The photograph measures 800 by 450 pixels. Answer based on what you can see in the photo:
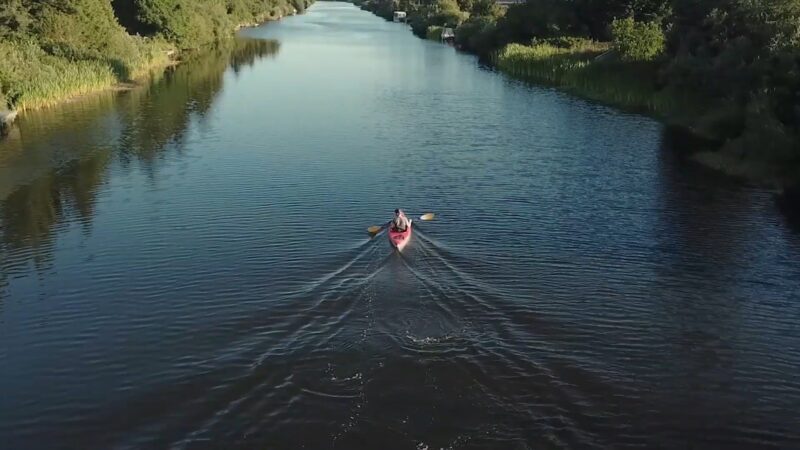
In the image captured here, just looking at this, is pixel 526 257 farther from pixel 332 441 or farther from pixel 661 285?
pixel 332 441

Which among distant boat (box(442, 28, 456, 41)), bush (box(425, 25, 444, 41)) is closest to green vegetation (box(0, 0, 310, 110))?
distant boat (box(442, 28, 456, 41))

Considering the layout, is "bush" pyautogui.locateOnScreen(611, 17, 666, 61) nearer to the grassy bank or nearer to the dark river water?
the grassy bank

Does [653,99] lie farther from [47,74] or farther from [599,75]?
[47,74]

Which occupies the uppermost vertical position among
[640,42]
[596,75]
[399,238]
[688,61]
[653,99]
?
[640,42]

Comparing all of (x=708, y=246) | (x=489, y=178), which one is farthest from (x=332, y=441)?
(x=489, y=178)

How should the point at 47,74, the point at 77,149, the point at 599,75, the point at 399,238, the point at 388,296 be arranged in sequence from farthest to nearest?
the point at 599,75, the point at 47,74, the point at 77,149, the point at 399,238, the point at 388,296

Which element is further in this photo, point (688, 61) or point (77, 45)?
point (77, 45)

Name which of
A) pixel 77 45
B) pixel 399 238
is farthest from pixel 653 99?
pixel 77 45
